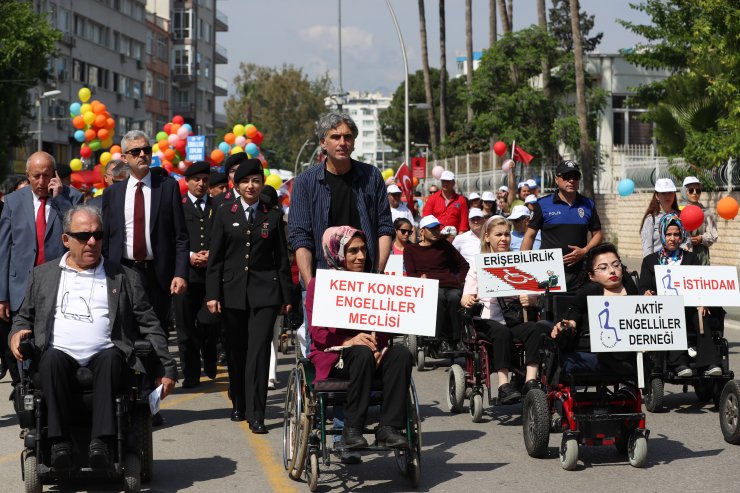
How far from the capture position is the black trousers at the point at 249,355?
9.56 meters

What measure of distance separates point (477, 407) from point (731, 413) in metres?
2.00

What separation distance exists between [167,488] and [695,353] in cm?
490

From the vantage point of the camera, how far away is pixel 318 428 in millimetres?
7465

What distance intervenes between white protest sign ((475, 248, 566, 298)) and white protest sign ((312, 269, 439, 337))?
280cm

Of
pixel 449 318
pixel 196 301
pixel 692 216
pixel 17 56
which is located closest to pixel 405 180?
pixel 692 216

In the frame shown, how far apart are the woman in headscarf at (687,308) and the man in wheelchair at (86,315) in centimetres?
453

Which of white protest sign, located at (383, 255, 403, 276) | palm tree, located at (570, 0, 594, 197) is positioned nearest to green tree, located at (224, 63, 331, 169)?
palm tree, located at (570, 0, 594, 197)

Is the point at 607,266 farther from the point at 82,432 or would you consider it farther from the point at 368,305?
the point at 82,432

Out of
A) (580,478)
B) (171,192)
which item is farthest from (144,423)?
(171,192)

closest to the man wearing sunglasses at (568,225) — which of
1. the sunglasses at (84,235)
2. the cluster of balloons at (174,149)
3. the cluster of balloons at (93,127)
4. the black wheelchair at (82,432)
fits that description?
the sunglasses at (84,235)

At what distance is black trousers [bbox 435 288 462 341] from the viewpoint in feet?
42.1

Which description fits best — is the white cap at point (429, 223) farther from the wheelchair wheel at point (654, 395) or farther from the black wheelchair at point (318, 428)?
the black wheelchair at point (318, 428)

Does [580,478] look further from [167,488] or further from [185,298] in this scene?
[185,298]

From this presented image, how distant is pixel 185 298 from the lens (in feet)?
40.3
